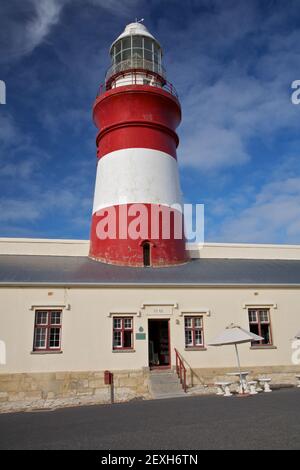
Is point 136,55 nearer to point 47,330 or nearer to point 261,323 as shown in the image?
point 47,330

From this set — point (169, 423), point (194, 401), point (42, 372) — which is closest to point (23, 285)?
point (42, 372)

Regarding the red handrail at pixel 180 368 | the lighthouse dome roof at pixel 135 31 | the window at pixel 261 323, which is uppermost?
the lighthouse dome roof at pixel 135 31

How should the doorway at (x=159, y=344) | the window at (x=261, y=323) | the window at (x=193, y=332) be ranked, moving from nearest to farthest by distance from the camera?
1. the window at (x=193, y=332)
2. the window at (x=261, y=323)
3. the doorway at (x=159, y=344)

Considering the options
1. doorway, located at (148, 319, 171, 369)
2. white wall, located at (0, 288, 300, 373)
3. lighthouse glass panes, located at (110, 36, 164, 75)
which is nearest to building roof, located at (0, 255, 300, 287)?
white wall, located at (0, 288, 300, 373)

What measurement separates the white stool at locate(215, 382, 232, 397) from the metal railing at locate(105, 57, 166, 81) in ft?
49.0

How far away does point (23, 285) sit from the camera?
14.3 meters

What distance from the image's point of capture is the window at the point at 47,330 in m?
14.0

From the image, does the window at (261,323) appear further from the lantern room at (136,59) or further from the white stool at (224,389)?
the lantern room at (136,59)

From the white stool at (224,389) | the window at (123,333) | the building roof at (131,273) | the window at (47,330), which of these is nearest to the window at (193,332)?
the building roof at (131,273)

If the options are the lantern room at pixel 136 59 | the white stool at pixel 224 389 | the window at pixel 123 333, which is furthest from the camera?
the lantern room at pixel 136 59

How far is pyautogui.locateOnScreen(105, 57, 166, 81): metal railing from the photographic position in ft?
63.0

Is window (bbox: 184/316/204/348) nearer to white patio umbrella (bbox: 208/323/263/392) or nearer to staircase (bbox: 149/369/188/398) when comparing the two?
staircase (bbox: 149/369/188/398)

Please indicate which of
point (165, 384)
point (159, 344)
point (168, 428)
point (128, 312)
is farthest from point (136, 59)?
point (168, 428)

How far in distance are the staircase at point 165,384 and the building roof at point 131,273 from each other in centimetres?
333
